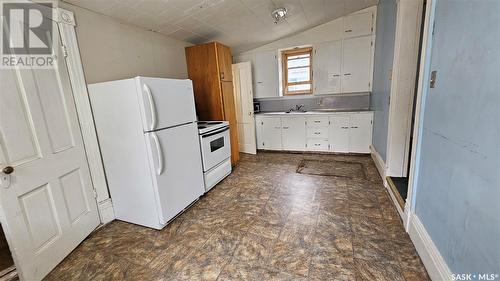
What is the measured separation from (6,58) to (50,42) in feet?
1.33

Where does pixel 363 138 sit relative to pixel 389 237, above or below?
above

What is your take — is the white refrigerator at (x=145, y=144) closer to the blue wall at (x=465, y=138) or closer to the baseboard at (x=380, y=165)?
the blue wall at (x=465, y=138)

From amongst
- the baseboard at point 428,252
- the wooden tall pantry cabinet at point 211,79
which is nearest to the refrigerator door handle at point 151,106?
the wooden tall pantry cabinet at point 211,79

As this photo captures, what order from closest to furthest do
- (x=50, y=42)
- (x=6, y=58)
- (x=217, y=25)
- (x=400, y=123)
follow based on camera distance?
(x=6, y=58), (x=50, y=42), (x=400, y=123), (x=217, y=25)

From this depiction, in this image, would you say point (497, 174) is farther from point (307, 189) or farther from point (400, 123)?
point (307, 189)

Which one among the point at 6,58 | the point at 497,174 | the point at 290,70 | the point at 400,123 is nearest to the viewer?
the point at 497,174

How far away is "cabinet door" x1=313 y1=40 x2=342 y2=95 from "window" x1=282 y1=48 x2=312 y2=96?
21cm

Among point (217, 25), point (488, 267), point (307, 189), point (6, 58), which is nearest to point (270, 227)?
point (307, 189)

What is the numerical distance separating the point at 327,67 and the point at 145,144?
12.2 feet

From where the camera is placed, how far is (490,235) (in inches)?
35.2

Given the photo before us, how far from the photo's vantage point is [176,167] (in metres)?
2.23

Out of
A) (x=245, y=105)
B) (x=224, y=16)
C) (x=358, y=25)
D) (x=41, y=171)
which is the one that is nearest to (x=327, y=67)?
(x=358, y=25)

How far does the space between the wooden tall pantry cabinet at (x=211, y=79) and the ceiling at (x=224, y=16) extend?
0.87 feet

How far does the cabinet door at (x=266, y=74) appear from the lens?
4586 millimetres
